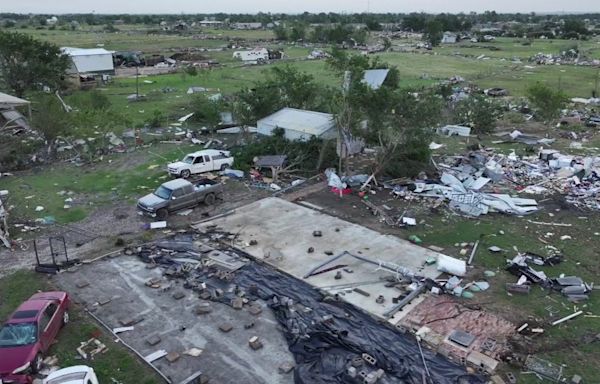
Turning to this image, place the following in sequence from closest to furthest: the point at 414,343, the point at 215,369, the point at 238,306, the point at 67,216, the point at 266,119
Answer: the point at 215,369 → the point at 414,343 → the point at 238,306 → the point at 67,216 → the point at 266,119

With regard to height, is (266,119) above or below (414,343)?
above

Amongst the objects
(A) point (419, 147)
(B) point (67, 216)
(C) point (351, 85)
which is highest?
(C) point (351, 85)

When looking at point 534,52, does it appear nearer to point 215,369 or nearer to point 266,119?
point 266,119

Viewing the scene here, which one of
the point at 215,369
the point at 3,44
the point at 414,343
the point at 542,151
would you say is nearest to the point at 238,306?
the point at 215,369

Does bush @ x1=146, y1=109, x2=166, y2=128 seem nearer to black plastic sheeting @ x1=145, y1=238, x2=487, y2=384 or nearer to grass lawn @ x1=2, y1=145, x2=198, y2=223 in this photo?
grass lawn @ x1=2, y1=145, x2=198, y2=223

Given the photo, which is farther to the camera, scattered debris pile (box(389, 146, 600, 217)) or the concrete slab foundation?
scattered debris pile (box(389, 146, 600, 217))

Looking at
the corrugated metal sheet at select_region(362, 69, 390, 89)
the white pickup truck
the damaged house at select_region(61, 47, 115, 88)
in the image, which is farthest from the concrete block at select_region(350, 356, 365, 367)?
the damaged house at select_region(61, 47, 115, 88)
